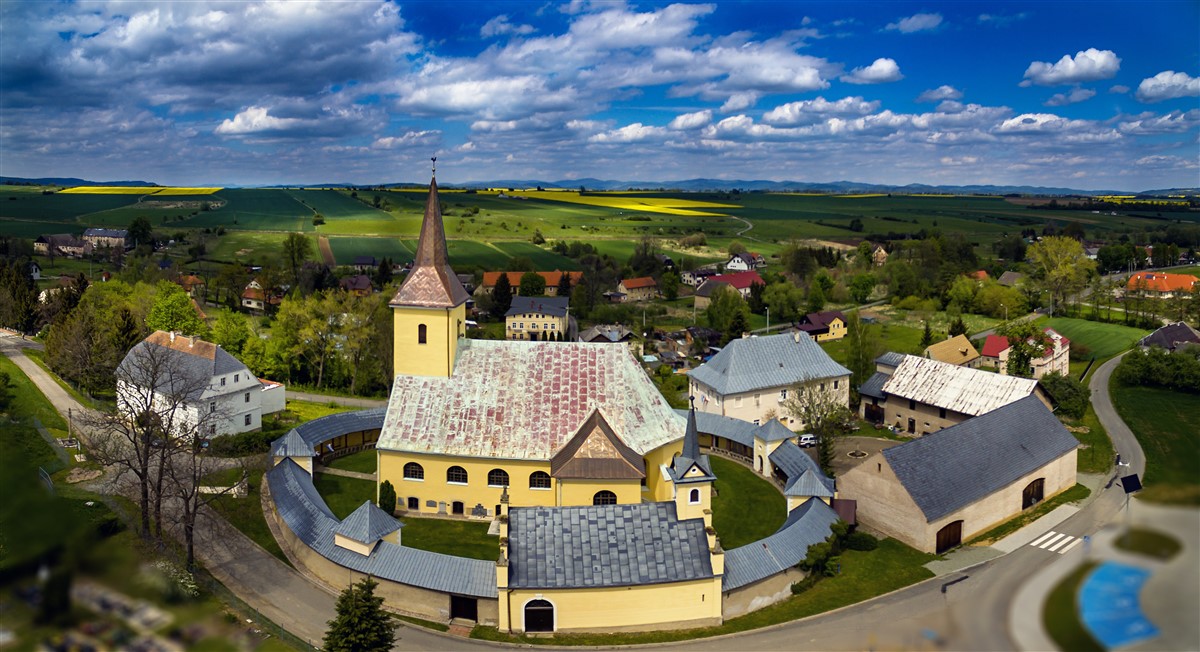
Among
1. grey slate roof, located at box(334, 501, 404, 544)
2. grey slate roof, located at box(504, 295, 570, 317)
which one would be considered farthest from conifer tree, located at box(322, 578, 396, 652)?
grey slate roof, located at box(504, 295, 570, 317)

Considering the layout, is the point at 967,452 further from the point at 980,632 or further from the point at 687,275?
the point at 687,275

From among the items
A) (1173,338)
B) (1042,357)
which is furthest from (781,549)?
(1173,338)

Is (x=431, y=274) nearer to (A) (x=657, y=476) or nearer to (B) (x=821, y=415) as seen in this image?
(A) (x=657, y=476)

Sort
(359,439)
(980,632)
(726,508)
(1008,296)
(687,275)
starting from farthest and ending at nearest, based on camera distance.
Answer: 1. (687,275)
2. (1008,296)
3. (359,439)
4. (726,508)
5. (980,632)

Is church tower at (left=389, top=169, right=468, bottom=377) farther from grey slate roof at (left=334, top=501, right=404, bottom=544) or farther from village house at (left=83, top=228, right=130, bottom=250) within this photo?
village house at (left=83, top=228, right=130, bottom=250)

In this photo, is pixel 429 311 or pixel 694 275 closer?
pixel 429 311

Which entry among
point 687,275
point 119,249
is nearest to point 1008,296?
point 687,275
